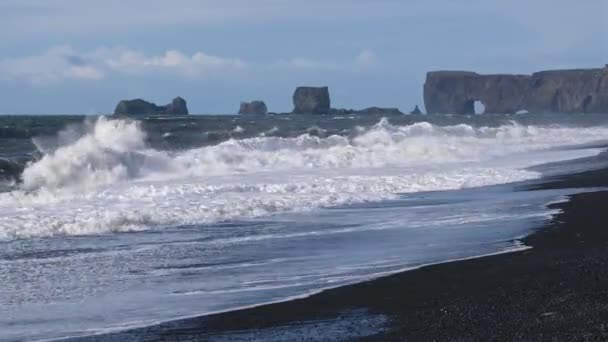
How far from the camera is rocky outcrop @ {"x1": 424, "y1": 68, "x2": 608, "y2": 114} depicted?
Answer: 123 metres

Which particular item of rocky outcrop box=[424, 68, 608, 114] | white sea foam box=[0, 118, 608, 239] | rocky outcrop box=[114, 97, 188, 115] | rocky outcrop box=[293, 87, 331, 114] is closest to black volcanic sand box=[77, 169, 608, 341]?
white sea foam box=[0, 118, 608, 239]

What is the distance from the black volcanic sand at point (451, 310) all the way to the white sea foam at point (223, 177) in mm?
6186

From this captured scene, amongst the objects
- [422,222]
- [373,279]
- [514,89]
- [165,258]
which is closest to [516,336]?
[373,279]

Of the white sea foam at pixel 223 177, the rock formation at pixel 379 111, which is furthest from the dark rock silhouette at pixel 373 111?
the white sea foam at pixel 223 177

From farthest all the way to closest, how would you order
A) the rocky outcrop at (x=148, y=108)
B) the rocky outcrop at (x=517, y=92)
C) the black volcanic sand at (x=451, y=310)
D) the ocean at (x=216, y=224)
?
the rocky outcrop at (x=517, y=92)
the rocky outcrop at (x=148, y=108)
the ocean at (x=216, y=224)
the black volcanic sand at (x=451, y=310)

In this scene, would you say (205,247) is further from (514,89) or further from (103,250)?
(514,89)

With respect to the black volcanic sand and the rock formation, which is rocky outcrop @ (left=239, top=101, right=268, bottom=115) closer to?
the rock formation

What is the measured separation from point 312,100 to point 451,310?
9220 cm

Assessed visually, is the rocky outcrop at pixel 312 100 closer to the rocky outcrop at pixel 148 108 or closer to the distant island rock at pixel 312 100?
the distant island rock at pixel 312 100

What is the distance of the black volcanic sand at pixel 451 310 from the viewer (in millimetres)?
8570

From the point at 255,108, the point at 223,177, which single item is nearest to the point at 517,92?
the point at 255,108

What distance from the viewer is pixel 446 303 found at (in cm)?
1002

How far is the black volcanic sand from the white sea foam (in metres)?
6.19

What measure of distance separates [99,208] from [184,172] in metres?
11.2
